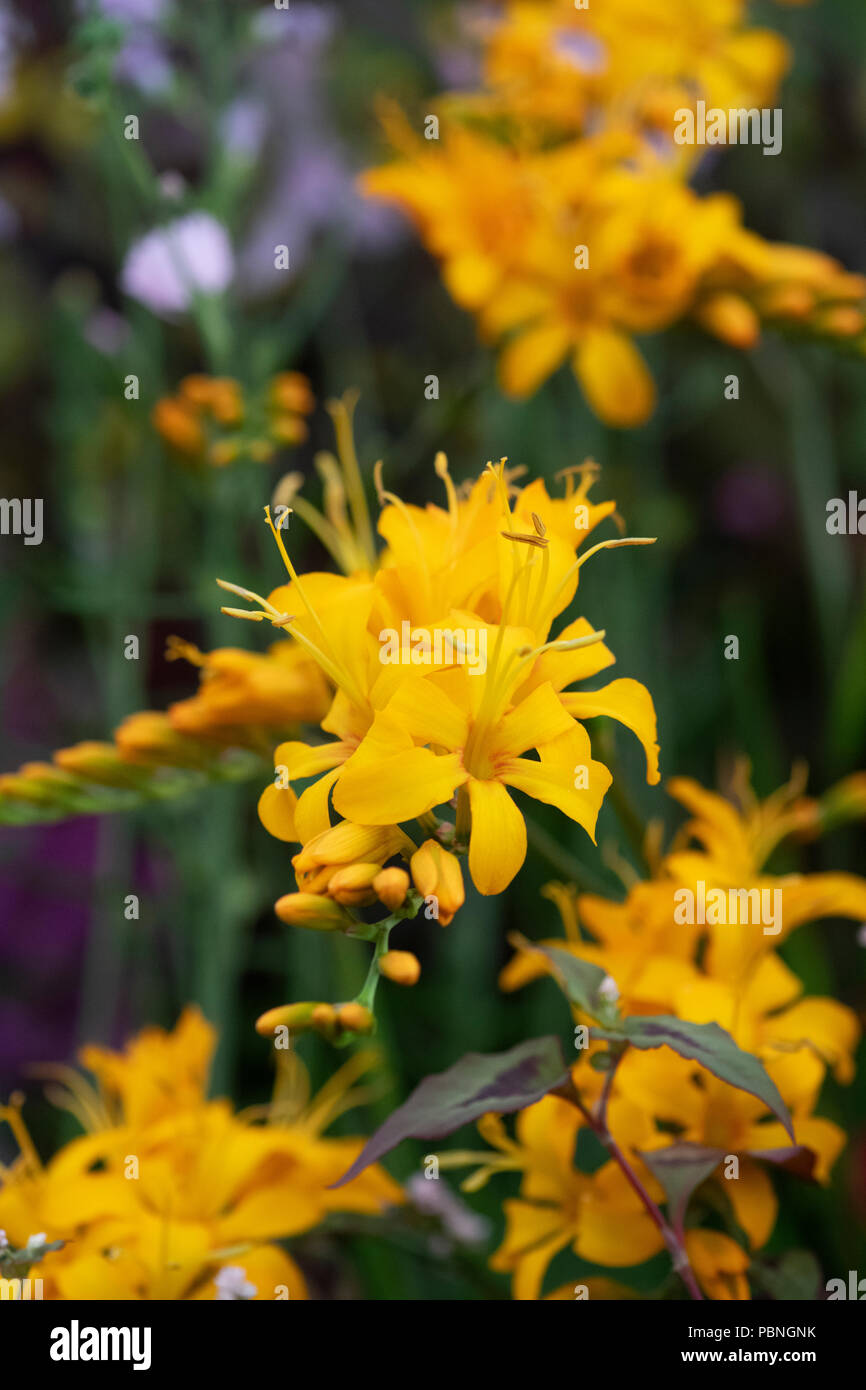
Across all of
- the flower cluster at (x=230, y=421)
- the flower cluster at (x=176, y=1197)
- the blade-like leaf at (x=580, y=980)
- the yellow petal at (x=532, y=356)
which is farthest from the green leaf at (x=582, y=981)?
the yellow petal at (x=532, y=356)

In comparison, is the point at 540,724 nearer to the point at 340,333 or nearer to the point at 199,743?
the point at 199,743

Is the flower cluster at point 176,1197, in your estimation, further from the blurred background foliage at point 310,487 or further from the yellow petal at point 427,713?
the yellow petal at point 427,713

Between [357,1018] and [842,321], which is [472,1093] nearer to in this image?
[357,1018]

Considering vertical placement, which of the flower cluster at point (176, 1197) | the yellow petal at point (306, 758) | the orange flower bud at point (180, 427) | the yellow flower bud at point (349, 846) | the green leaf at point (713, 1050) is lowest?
the flower cluster at point (176, 1197)

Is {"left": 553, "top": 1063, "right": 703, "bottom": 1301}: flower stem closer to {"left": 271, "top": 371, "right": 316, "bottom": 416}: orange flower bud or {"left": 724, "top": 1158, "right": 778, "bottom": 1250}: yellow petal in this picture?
{"left": 724, "top": 1158, "right": 778, "bottom": 1250}: yellow petal

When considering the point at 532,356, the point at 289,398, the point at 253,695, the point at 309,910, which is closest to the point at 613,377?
the point at 532,356
